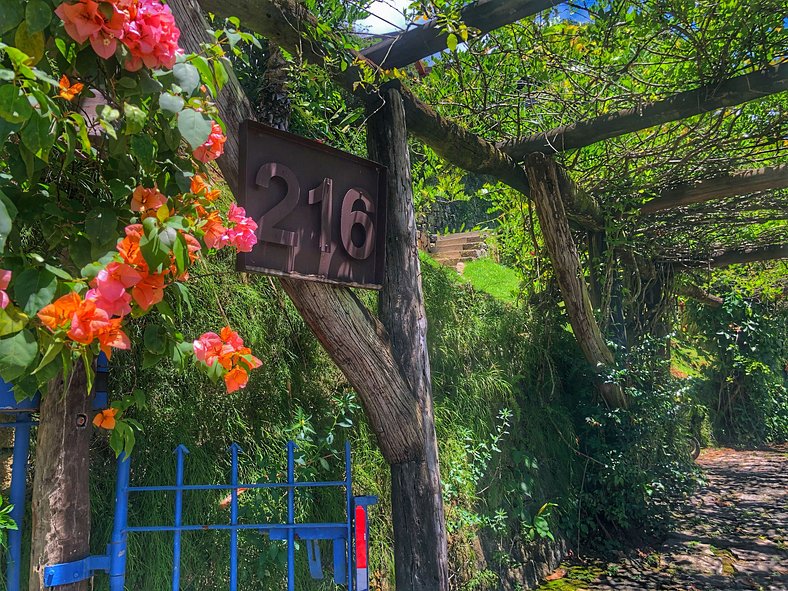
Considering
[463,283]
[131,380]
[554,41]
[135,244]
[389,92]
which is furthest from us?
[463,283]

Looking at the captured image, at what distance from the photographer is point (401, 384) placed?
8.24ft

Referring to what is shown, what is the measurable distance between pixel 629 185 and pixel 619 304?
4.05ft

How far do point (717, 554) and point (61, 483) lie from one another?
14.8ft

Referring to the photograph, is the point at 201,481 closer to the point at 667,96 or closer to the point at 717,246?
the point at 667,96

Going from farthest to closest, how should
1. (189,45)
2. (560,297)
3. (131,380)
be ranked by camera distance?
(560,297), (131,380), (189,45)

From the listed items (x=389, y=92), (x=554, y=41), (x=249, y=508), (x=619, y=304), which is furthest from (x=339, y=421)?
(x=619, y=304)

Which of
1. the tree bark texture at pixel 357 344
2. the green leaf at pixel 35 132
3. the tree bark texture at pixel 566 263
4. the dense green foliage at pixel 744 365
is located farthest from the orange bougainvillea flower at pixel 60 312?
the dense green foliage at pixel 744 365

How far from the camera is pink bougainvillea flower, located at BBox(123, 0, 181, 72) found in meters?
1.14

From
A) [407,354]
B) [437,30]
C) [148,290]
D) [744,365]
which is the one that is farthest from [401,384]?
[744,365]

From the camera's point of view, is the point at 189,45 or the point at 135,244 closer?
the point at 135,244

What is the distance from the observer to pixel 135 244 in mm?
1146

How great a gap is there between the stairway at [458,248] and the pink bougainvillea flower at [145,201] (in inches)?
367

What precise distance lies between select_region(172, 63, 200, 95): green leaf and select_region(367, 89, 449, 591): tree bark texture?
4.65ft

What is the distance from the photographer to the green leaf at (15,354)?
3.19 feet
